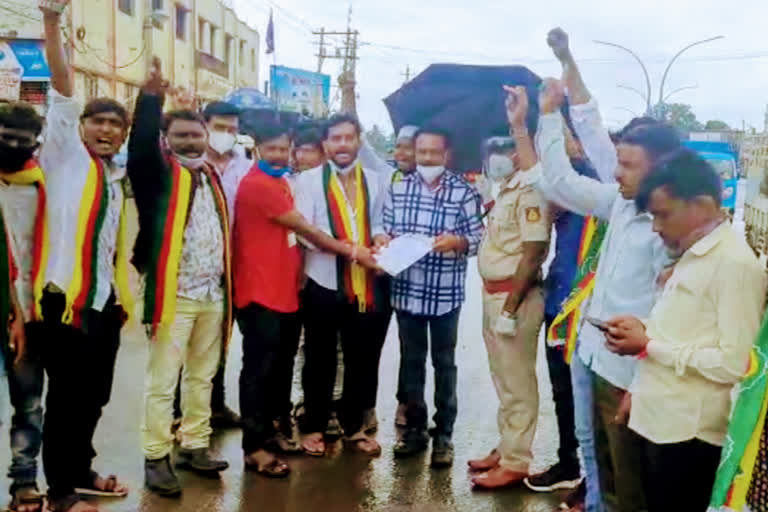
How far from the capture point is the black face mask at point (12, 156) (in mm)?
3549

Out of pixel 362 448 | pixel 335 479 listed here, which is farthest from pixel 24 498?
pixel 362 448

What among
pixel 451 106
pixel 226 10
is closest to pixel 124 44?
pixel 226 10

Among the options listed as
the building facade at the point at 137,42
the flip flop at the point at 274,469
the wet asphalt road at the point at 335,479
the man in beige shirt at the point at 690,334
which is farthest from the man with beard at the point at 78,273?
the building facade at the point at 137,42

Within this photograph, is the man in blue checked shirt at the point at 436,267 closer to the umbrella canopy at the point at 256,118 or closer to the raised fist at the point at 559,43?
the umbrella canopy at the point at 256,118

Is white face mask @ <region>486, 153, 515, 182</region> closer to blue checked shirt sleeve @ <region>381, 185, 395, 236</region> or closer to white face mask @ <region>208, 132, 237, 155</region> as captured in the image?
blue checked shirt sleeve @ <region>381, 185, 395, 236</region>

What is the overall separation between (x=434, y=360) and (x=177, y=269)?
1519mm

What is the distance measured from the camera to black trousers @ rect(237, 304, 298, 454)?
4.49 m

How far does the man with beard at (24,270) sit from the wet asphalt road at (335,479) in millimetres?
235

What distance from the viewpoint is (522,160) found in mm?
4109

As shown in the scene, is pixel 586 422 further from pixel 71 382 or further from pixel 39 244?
pixel 39 244

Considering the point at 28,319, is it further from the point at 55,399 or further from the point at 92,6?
the point at 92,6

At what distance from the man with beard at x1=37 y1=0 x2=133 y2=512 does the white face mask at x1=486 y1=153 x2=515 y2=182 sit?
5.94 ft

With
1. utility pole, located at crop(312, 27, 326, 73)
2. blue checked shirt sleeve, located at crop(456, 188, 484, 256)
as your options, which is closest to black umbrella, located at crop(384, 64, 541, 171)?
blue checked shirt sleeve, located at crop(456, 188, 484, 256)

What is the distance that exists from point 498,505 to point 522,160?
1.69 meters
